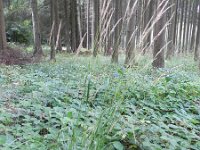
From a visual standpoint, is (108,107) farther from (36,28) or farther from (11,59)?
(36,28)

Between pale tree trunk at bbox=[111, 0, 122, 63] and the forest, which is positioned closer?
the forest

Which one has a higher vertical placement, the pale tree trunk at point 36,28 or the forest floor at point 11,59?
the pale tree trunk at point 36,28

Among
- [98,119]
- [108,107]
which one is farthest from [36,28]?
[98,119]

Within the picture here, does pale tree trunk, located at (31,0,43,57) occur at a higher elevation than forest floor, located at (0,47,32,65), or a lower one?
higher

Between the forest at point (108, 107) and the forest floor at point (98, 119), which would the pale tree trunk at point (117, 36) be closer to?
the forest at point (108, 107)

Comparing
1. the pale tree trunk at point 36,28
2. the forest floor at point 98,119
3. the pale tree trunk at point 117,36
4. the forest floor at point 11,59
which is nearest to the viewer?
the forest floor at point 98,119

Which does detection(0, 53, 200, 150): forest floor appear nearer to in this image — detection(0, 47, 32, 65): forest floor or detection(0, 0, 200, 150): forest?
detection(0, 0, 200, 150): forest

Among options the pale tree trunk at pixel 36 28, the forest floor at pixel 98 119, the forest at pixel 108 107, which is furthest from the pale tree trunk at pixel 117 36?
the pale tree trunk at pixel 36 28

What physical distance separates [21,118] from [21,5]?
66.6ft

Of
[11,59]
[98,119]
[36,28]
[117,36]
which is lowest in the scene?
[11,59]

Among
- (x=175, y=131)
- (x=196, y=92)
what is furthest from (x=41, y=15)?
(x=175, y=131)

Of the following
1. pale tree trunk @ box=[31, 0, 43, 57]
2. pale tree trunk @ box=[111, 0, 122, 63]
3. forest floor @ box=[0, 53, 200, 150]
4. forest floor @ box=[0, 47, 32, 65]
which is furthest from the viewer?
pale tree trunk @ box=[31, 0, 43, 57]

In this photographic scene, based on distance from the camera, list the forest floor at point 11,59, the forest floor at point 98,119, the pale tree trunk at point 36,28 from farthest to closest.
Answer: the pale tree trunk at point 36,28, the forest floor at point 11,59, the forest floor at point 98,119

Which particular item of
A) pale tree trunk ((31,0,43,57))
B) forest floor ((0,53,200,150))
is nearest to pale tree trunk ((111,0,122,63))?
forest floor ((0,53,200,150))
